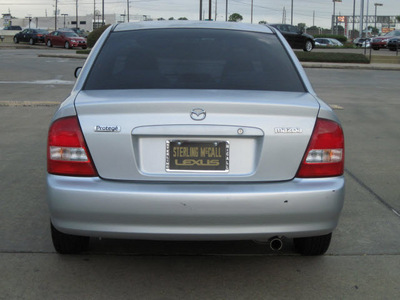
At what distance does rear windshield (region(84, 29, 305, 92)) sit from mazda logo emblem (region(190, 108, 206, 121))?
56cm

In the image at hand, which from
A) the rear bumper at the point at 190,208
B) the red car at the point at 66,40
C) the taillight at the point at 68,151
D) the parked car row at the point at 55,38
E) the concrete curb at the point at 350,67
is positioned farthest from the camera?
the parked car row at the point at 55,38

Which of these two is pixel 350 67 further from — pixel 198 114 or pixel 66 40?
pixel 66 40

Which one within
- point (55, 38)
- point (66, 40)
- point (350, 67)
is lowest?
point (350, 67)

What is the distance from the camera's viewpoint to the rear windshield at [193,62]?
3961mm

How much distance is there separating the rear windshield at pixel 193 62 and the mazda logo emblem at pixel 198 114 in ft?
1.83

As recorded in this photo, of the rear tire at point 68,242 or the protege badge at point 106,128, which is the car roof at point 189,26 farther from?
the rear tire at point 68,242

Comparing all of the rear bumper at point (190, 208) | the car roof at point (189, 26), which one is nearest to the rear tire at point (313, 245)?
the rear bumper at point (190, 208)

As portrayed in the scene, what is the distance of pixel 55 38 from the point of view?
46688 mm

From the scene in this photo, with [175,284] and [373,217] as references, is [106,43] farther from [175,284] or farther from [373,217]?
[373,217]

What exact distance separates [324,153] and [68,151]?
151cm

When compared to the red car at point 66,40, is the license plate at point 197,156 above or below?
below

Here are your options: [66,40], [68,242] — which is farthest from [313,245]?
[66,40]

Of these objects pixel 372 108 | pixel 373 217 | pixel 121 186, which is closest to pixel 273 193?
pixel 121 186

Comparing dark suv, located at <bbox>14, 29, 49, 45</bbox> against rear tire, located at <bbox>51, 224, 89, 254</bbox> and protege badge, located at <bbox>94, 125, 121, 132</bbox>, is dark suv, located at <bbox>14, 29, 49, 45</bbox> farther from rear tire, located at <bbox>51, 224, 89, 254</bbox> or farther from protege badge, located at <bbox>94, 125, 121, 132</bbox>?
protege badge, located at <bbox>94, 125, 121, 132</bbox>
